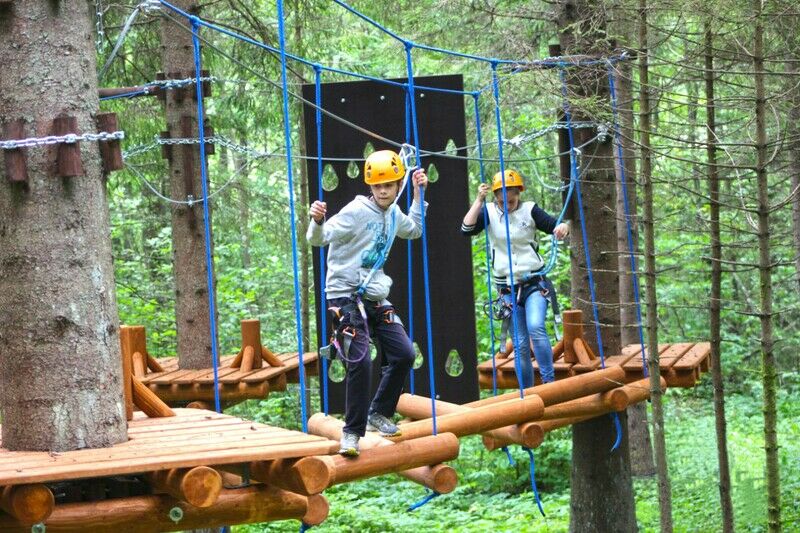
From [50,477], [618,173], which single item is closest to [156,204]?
[618,173]

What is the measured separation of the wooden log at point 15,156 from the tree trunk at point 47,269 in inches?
1.0

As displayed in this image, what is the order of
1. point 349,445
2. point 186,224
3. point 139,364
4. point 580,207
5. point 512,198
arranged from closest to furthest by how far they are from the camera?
point 349,445
point 512,198
point 580,207
point 139,364
point 186,224

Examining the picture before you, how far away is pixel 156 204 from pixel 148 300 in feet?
3.75

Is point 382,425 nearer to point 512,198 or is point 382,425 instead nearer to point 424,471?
point 424,471

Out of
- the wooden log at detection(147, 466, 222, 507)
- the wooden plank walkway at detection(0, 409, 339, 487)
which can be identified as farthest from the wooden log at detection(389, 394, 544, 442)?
the wooden log at detection(147, 466, 222, 507)

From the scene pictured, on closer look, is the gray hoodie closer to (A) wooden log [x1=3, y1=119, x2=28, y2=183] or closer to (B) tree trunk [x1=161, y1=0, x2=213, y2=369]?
(A) wooden log [x1=3, y1=119, x2=28, y2=183]

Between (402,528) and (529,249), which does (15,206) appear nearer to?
(529,249)

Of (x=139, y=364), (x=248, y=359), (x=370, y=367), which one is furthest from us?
(x=248, y=359)

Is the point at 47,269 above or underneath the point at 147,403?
above

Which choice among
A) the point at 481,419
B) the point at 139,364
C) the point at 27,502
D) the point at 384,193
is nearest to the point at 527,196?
the point at 139,364

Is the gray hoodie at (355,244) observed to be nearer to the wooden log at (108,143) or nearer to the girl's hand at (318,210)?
the girl's hand at (318,210)

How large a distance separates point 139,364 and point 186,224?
1090mm

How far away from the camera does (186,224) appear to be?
8297mm

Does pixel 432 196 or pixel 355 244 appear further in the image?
pixel 432 196
